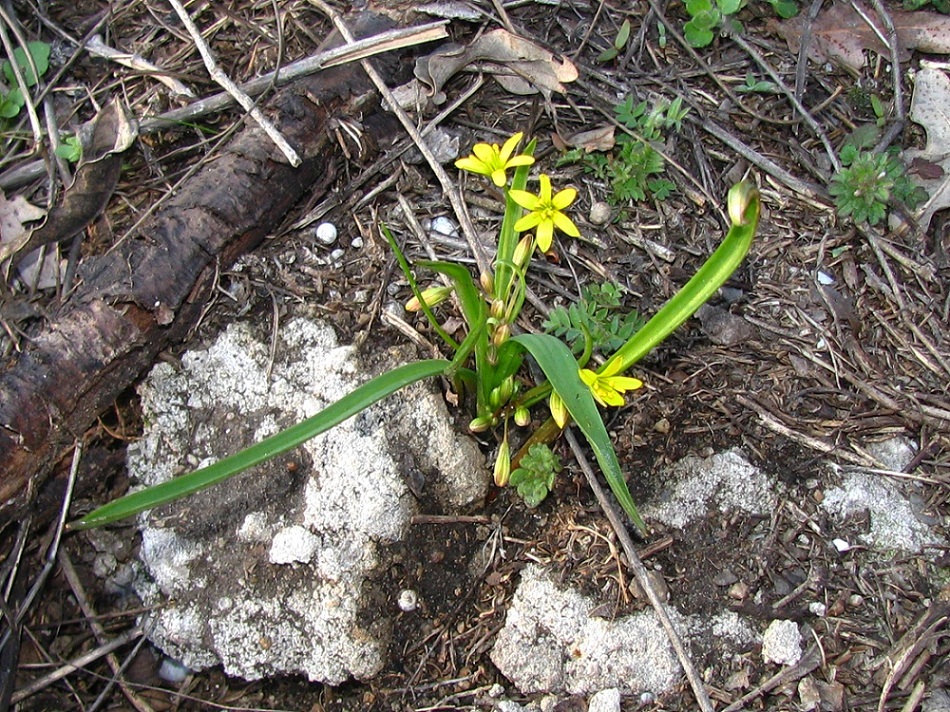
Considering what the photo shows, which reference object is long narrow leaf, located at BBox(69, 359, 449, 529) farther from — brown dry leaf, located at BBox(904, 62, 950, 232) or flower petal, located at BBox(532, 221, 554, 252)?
brown dry leaf, located at BBox(904, 62, 950, 232)

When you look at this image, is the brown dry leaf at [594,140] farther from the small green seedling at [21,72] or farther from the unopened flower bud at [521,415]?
the small green seedling at [21,72]

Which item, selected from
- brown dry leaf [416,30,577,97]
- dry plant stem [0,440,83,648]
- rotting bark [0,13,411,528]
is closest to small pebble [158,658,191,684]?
dry plant stem [0,440,83,648]

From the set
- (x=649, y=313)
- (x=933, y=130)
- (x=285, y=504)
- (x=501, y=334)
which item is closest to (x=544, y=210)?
(x=501, y=334)

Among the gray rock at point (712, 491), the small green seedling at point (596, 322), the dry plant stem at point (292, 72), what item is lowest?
the gray rock at point (712, 491)

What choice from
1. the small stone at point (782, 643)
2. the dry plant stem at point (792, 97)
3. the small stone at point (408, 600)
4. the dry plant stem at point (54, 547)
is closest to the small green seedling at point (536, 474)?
the small stone at point (408, 600)

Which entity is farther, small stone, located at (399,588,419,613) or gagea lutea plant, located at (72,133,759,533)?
small stone, located at (399,588,419,613)

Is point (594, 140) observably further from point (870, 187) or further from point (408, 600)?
point (408, 600)

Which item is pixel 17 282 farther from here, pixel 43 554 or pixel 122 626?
pixel 122 626
